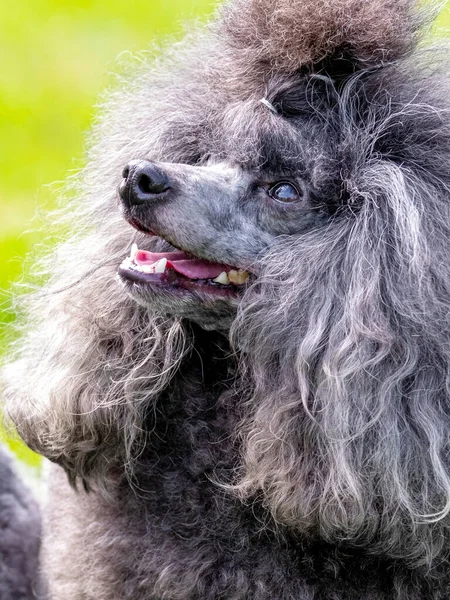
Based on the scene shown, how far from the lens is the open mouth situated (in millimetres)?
2070

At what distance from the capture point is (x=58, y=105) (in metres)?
5.59

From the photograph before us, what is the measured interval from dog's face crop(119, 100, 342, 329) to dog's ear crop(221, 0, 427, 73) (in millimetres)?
150

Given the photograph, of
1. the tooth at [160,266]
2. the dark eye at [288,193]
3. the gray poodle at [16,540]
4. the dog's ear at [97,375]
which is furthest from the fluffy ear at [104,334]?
the gray poodle at [16,540]

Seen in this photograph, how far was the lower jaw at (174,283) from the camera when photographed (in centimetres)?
206

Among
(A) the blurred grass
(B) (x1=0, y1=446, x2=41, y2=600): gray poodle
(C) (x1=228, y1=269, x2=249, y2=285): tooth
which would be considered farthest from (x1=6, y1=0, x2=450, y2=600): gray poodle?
(A) the blurred grass

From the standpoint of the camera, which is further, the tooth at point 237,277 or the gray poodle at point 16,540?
the gray poodle at point 16,540

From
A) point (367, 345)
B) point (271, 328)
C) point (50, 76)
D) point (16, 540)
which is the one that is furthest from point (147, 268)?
point (50, 76)

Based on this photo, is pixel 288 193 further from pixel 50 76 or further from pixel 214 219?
pixel 50 76

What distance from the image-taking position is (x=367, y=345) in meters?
2.00

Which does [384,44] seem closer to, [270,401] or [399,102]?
[399,102]

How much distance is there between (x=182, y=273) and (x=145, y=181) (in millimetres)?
198

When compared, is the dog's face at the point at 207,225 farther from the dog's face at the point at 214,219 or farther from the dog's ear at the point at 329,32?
the dog's ear at the point at 329,32

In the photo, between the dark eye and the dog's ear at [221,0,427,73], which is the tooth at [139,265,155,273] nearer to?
the dark eye

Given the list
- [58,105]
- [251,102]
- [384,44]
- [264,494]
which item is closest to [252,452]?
[264,494]
